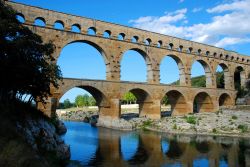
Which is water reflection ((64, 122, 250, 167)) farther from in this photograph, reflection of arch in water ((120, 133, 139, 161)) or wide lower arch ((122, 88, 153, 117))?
wide lower arch ((122, 88, 153, 117))

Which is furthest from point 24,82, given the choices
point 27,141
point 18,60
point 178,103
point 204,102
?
point 204,102

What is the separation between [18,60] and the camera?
701 inches

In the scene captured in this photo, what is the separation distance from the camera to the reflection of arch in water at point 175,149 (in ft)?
79.8

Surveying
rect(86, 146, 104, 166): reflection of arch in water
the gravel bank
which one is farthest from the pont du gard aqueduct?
rect(86, 146, 104, 166): reflection of arch in water

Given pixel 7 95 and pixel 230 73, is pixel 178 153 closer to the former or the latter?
pixel 7 95

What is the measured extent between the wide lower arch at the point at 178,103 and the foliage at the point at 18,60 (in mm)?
34177

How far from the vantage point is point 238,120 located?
1571 inches

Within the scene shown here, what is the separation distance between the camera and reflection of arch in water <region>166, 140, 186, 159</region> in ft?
79.8

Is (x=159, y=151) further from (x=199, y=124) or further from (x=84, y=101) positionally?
(x=84, y=101)

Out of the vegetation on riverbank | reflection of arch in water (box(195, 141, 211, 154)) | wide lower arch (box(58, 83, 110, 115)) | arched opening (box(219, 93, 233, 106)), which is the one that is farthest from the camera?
arched opening (box(219, 93, 233, 106))

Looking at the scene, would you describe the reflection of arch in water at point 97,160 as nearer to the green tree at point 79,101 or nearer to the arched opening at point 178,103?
the arched opening at point 178,103

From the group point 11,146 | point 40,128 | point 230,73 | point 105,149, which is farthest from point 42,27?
point 230,73

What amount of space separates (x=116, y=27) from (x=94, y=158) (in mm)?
25528

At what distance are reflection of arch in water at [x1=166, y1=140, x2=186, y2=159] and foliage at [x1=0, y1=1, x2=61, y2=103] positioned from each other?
11.5 m
